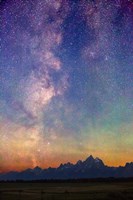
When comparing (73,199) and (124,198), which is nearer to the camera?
(124,198)

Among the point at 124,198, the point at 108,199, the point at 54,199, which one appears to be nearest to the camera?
the point at 124,198

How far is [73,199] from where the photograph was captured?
50.2m

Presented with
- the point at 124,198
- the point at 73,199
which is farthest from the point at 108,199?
the point at 73,199

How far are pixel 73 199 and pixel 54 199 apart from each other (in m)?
2.82

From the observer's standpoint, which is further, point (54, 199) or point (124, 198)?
point (54, 199)

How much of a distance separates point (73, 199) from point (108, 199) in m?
7.53

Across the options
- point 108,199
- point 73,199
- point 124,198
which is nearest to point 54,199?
point 73,199

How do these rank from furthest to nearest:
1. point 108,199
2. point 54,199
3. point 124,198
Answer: point 54,199 → point 108,199 → point 124,198

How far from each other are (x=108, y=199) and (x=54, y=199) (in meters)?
8.65

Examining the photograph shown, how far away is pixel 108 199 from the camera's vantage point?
44.2 metres

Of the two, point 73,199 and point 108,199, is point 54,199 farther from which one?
point 108,199

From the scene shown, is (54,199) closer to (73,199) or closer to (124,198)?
(73,199)

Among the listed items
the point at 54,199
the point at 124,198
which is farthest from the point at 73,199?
the point at 124,198

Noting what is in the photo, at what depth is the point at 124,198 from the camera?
40125mm
